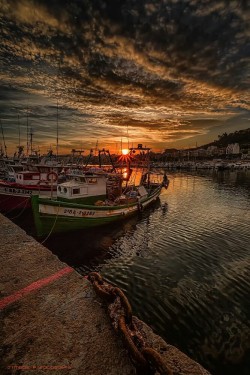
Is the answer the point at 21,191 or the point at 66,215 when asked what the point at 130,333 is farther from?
the point at 21,191

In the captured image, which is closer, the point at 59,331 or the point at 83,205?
the point at 59,331

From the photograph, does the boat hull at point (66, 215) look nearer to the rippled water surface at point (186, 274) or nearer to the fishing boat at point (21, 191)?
the rippled water surface at point (186, 274)

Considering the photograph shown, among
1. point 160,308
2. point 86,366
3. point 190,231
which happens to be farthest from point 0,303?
point 190,231

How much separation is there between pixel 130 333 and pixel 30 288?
2995mm

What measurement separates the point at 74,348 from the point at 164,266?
9873 millimetres

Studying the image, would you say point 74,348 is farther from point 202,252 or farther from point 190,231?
point 190,231

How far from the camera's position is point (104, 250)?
51.8 feet

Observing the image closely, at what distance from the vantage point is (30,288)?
5559 millimetres

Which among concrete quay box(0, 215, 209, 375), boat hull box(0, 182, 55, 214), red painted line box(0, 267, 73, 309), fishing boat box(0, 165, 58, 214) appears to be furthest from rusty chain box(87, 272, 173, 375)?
boat hull box(0, 182, 55, 214)

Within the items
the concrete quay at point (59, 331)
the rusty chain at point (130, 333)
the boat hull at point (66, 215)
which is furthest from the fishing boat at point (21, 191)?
the rusty chain at point (130, 333)

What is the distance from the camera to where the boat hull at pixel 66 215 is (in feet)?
53.2

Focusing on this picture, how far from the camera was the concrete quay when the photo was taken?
354 centimetres

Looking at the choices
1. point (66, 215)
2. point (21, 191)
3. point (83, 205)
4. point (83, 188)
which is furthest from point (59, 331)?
point (21, 191)

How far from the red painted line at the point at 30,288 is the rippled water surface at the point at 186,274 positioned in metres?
4.48
